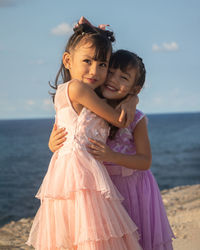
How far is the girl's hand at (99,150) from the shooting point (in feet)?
9.12

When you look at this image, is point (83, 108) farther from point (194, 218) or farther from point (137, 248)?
point (194, 218)

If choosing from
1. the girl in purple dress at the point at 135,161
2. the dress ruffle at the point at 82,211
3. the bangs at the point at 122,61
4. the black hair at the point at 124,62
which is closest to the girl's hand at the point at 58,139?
the girl in purple dress at the point at 135,161

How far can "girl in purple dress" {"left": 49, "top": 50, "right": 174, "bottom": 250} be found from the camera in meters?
3.07

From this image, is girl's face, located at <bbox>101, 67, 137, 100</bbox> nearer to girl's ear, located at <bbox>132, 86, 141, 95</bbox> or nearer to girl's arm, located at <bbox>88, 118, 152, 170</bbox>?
girl's ear, located at <bbox>132, 86, 141, 95</bbox>

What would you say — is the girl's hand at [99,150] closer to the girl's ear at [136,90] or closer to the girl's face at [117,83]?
the girl's face at [117,83]

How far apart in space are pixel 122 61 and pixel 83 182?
105 centimetres

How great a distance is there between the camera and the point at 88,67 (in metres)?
2.95

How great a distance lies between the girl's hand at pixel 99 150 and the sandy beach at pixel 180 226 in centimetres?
316

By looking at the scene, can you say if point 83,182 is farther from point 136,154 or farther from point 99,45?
point 99,45

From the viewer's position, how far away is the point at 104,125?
116 inches

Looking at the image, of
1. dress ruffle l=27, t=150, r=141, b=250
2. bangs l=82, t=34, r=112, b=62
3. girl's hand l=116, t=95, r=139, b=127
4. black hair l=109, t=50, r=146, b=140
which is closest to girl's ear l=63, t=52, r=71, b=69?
bangs l=82, t=34, r=112, b=62

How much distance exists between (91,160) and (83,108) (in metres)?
0.40

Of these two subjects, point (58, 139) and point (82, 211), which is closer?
point (82, 211)

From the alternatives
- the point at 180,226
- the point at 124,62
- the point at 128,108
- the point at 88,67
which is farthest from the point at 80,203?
the point at 180,226
